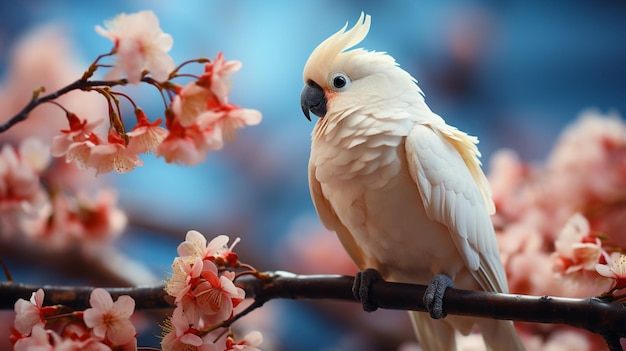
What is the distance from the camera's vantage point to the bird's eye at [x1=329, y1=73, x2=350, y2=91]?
3.25 feet

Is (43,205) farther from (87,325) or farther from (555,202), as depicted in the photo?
(555,202)

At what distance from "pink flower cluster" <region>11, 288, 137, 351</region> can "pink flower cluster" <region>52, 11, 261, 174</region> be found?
0.60ft

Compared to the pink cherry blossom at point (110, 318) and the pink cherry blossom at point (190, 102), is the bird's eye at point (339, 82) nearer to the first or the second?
the pink cherry blossom at point (190, 102)

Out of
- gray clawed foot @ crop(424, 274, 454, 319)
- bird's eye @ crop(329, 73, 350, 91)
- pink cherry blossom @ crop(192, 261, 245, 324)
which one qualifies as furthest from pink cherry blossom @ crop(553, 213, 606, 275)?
pink cherry blossom @ crop(192, 261, 245, 324)

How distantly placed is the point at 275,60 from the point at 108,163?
3.89 feet

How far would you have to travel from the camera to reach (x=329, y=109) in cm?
99

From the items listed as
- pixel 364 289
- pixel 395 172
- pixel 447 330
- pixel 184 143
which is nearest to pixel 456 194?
pixel 395 172

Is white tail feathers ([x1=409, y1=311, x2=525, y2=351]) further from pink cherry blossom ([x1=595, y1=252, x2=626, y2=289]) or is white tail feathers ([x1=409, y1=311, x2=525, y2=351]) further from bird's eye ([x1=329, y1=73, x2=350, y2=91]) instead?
bird's eye ([x1=329, y1=73, x2=350, y2=91])

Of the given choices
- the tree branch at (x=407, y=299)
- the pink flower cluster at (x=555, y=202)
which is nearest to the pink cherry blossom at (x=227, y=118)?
the tree branch at (x=407, y=299)

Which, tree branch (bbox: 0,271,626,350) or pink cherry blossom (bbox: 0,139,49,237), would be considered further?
pink cherry blossom (bbox: 0,139,49,237)

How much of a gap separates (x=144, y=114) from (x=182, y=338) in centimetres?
31

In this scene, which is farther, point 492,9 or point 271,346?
point 492,9

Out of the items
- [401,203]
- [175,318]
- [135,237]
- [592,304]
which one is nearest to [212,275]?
[175,318]

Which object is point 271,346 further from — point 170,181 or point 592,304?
point 592,304
